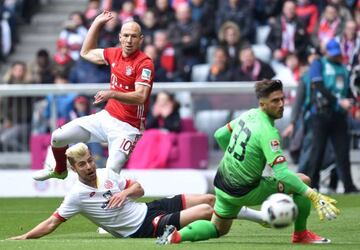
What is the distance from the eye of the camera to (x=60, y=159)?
15859mm

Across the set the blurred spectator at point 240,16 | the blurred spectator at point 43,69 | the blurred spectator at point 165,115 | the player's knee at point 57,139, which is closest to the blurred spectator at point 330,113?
the blurred spectator at point 165,115

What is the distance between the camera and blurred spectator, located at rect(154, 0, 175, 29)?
26.3m

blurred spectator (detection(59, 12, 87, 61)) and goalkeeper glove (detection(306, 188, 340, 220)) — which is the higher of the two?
blurred spectator (detection(59, 12, 87, 61))

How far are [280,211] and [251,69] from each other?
39.8 ft

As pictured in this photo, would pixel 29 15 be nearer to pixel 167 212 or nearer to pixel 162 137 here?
pixel 162 137

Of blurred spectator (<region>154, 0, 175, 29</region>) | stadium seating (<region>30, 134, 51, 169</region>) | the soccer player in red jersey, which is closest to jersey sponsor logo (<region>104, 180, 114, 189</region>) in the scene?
the soccer player in red jersey

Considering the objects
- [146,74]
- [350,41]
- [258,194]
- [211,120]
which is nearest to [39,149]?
[211,120]

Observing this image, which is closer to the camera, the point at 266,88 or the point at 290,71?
the point at 266,88

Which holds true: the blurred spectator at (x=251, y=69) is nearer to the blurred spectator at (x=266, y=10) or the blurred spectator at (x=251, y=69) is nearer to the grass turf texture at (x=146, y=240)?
the blurred spectator at (x=266, y=10)

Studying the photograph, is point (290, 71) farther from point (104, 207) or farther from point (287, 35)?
point (104, 207)

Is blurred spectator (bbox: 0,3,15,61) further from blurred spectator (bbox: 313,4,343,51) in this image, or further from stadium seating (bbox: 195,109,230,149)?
stadium seating (bbox: 195,109,230,149)

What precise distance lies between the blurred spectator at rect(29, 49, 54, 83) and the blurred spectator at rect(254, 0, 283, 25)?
4.26m

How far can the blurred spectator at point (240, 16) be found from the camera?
25531 mm

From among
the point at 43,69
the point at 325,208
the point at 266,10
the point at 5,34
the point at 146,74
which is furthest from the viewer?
the point at 5,34
